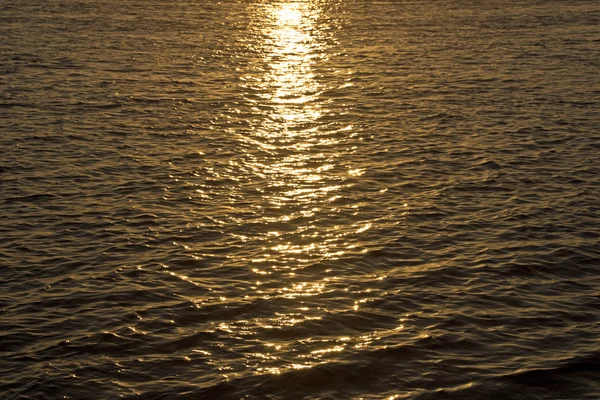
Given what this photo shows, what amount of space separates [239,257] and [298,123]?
14622 millimetres

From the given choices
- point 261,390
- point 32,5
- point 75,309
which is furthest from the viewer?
point 32,5

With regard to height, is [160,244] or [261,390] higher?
[160,244]

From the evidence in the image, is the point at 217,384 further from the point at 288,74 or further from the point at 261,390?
the point at 288,74

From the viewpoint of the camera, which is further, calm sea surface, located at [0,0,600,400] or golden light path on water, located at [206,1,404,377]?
golden light path on water, located at [206,1,404,377]

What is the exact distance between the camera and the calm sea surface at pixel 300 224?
19734 millimetres

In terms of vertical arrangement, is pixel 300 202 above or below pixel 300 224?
above

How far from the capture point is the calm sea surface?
19.7 metres

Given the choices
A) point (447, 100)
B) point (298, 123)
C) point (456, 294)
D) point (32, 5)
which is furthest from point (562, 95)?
point (32, 5)

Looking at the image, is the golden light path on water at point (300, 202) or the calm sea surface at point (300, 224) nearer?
the calm sea surface at point (300, 224)

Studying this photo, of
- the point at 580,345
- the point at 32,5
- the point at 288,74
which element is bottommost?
the point at 580,345

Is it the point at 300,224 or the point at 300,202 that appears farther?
the point at 300,202

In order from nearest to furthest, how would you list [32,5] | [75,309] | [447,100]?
[75,309], [447,100], [32,5]

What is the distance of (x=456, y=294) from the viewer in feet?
75.4

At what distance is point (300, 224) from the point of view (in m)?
27.3
